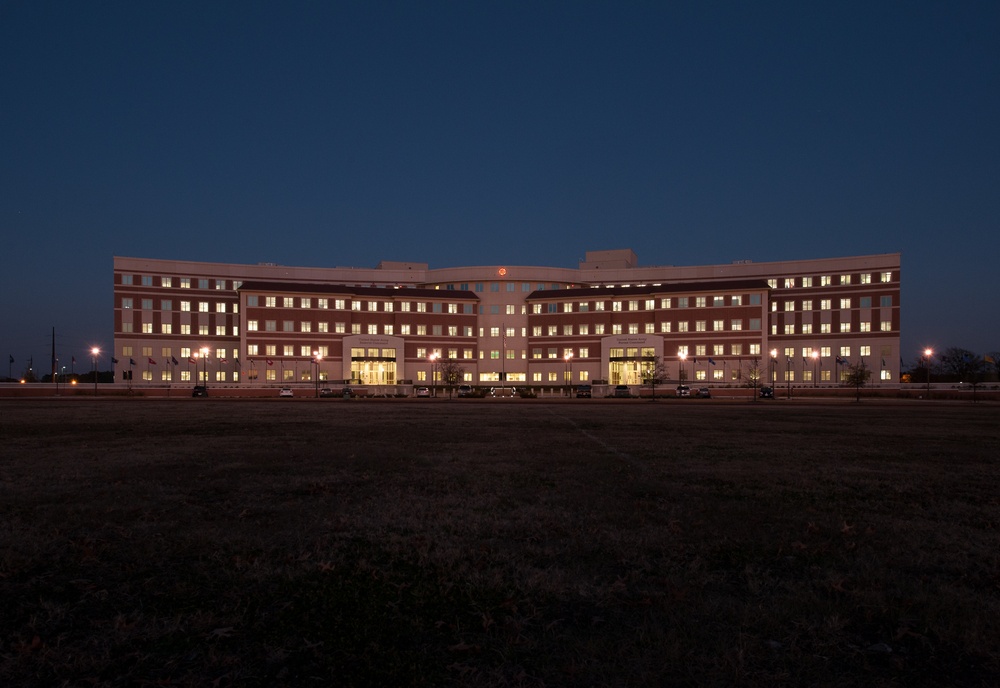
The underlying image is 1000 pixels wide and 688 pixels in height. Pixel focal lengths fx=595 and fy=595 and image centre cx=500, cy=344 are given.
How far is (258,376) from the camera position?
9806cm

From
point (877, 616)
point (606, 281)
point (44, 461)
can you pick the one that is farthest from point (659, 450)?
point (606, 281)

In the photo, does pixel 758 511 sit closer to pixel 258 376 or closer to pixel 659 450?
pixel 659 450

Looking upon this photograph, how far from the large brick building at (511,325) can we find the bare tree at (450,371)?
4.99 feet

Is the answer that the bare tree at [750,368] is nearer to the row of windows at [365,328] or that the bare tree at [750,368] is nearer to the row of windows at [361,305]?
the row of windows at [365,328]

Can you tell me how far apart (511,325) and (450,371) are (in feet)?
57.6

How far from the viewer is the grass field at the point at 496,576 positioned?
14.0ft

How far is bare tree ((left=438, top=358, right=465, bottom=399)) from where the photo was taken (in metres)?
98.1

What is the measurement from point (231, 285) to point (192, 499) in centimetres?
10924

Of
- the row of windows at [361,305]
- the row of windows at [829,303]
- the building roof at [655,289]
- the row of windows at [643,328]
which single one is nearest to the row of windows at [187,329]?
the row of windows at [361,305]

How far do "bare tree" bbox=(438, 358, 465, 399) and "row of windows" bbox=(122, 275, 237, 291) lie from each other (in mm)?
38392

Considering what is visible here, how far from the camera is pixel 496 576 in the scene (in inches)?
235

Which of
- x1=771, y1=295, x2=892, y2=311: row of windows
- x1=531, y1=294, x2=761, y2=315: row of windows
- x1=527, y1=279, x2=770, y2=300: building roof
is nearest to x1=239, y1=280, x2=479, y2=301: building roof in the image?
x1=527, y1=279, x2=770, y2=300: building roof

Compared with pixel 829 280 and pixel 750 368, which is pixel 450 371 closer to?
pixel 750 368

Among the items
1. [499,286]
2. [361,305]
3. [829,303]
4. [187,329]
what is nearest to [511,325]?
[499,286]
